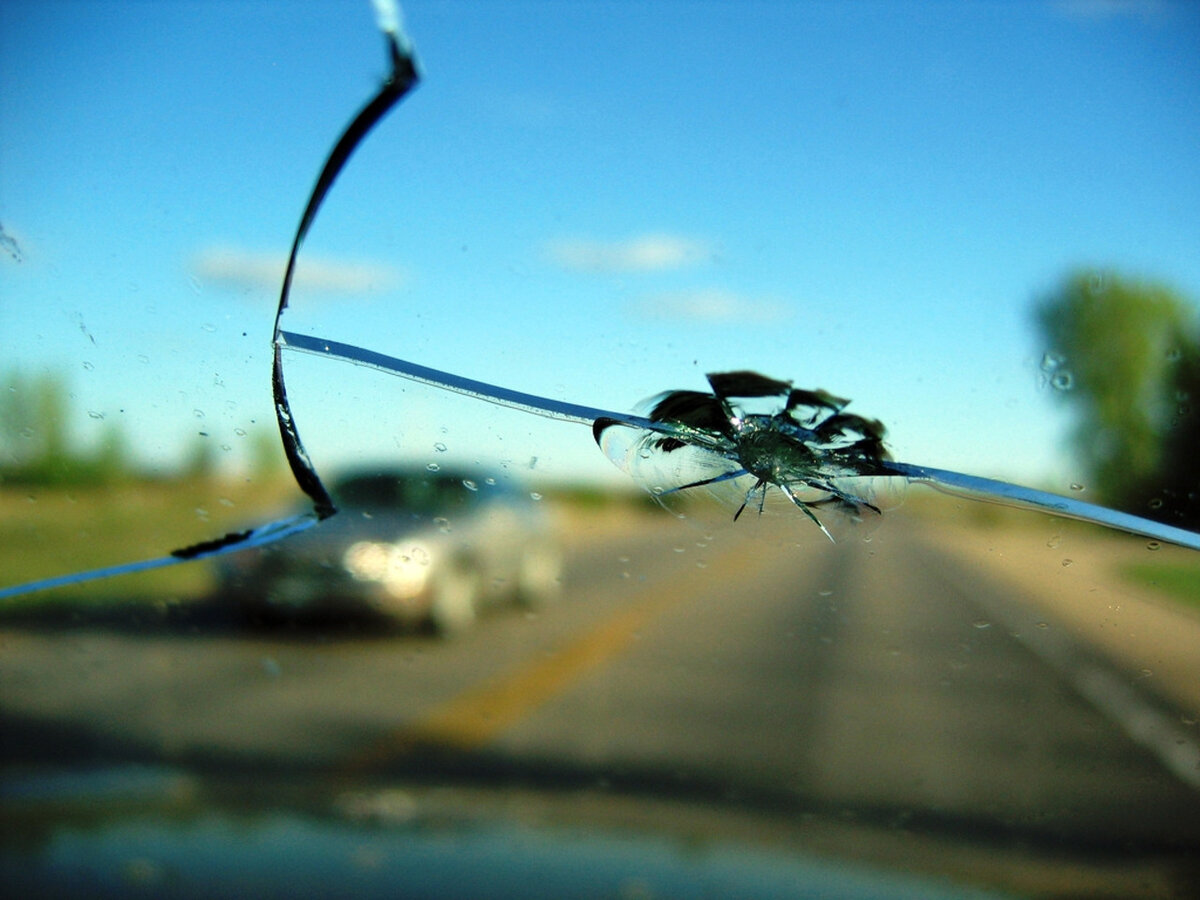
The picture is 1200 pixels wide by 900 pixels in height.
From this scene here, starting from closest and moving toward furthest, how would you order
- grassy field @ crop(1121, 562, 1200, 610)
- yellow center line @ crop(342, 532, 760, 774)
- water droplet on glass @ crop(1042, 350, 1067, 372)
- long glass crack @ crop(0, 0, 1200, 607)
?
water droplet on glass @ crop(1042, 350, 1067, 372)
long glass crack @ crop(0, 0, 1200, 607)
grassy field @ crop(1121, 562, 1200, 610)
yellow center line @ crop(342, 532, 760, 774)

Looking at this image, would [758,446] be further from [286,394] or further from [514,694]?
[514,694]

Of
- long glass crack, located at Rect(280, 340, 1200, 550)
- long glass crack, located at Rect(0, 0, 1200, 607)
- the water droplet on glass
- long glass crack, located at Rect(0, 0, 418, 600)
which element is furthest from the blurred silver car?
the water droplet on glass

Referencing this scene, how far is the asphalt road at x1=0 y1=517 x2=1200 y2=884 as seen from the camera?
4.02m

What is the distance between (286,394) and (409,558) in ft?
2.55

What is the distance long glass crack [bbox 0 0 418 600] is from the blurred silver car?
0.08 meters

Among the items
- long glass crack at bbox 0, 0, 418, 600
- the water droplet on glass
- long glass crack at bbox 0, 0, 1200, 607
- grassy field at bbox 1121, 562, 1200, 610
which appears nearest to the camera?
long glass crack at bbox 0, 0, 418, 600

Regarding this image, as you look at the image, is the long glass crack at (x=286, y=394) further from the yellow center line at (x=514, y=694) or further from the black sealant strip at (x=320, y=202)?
the yellow center line at (x=514, y=694)

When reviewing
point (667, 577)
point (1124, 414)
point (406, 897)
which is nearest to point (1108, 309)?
point (1124, 414)

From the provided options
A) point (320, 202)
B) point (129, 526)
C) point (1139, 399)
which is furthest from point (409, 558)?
point (1139, 399)

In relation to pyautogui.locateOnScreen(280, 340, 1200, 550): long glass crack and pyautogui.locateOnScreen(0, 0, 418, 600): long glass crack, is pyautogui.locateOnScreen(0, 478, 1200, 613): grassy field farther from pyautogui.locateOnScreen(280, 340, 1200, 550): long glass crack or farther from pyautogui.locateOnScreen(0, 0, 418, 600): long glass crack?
pyautogui.locateOnScreen(280, 340, 1200, 550): long glass crack

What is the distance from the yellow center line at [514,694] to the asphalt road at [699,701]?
0.4 inches

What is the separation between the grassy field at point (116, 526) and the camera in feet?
12.3

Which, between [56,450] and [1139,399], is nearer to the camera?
[1139,399]

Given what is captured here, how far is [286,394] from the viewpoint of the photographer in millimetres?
3385
